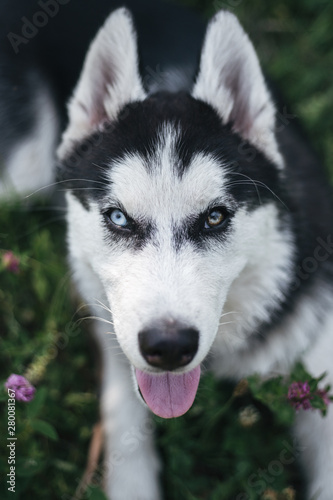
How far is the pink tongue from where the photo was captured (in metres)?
2.34

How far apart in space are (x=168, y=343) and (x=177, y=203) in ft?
2.01

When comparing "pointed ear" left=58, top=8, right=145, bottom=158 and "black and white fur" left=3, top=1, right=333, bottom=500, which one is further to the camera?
"pointed ear" left=58, top=8, right=145, bottom=158

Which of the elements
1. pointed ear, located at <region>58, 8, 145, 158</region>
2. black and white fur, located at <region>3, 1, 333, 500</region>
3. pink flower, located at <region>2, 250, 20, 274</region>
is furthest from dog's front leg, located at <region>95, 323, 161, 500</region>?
pointed ear, located at <region>58, 8, 145, 158</region>

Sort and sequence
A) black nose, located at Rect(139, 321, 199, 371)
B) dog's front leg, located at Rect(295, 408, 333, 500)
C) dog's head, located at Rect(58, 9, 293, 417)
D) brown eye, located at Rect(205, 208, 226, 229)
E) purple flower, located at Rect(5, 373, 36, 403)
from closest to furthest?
black nose, located at Rect(139, 321, 199, 371), dog's head, located at Rect(58, 9, 293, 417), brown eye, located at Rect(205, 208, 226, 229), purple flower, located at Rect(5, 373, 36, 403), dog's front leg, located at Rect(295, 408, 333, 500)

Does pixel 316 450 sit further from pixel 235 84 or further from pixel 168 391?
pixel 235 84

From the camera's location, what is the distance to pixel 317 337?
2889mm

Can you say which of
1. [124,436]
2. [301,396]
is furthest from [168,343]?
[124,436]

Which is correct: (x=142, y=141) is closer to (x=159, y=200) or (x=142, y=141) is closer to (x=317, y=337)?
(x=159, y=200)

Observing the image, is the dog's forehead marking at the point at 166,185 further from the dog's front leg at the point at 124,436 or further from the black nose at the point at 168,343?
the dog's front leg at the point at 124,436

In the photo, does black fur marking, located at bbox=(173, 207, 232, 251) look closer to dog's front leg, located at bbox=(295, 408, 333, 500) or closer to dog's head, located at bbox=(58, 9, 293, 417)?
dog's head, located at bbox=(58, 9, 293, 417)

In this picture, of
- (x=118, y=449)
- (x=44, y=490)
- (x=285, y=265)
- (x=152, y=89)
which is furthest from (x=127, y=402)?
(x=152, y=89)

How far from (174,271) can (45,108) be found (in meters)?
2.18

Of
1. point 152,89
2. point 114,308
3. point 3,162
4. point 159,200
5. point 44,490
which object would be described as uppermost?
point 152,89

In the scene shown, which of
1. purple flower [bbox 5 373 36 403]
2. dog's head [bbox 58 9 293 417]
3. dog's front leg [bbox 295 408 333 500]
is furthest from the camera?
dog's front leg [bbox 295 408 333 500]
